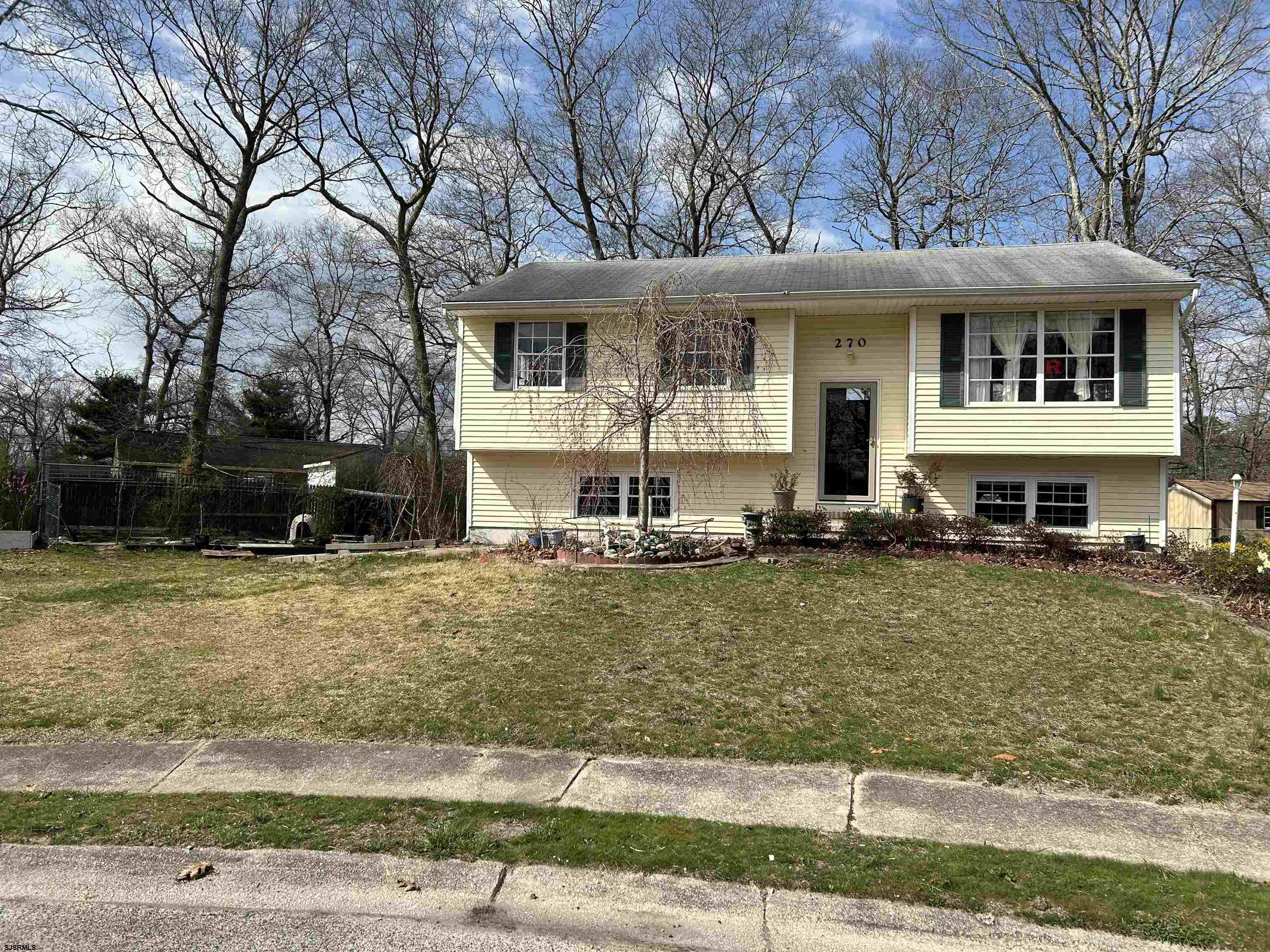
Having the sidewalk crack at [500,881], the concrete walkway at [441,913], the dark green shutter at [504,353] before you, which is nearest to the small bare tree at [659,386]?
the dark green shutter at [504,353]

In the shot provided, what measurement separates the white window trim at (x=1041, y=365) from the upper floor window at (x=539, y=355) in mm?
7160

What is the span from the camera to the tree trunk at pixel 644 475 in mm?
12203

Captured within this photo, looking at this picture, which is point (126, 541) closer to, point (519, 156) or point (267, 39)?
point (267, 39)

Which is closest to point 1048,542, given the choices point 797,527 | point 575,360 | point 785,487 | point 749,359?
point 797,527

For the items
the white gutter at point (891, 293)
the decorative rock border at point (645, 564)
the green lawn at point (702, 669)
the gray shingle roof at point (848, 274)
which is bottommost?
the green lawn at point (702, 669)

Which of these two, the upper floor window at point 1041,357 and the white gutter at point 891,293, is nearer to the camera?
the white gutter at point 891,293

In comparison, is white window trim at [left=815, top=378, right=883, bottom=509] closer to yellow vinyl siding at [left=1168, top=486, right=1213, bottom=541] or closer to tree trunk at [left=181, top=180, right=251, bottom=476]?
yellow vinyl siding at [left=1168, top=486, right=1213, bottom=541]

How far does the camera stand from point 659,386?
480 inches

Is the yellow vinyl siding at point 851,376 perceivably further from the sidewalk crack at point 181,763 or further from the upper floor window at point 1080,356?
the sidewalk crack at point 181,763

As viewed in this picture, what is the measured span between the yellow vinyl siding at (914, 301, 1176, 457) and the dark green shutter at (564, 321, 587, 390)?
600 centimetres

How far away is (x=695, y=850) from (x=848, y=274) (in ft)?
42.4

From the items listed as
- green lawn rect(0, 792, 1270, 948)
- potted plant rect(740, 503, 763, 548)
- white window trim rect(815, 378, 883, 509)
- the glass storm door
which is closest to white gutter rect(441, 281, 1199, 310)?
white window trim rect(815, 378, 883, 509)

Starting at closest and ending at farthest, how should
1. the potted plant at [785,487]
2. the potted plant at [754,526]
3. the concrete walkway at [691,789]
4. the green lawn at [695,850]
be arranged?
the green lawn at [695,850]
the concrete walkway at [691,789]
the potted plant at [754,526]
the potted plant at [785,487]

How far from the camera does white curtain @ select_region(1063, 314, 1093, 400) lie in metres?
13.4
